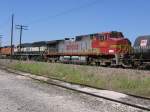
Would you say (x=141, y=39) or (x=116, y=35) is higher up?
(x=116, y=35)

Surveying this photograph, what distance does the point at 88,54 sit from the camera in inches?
1470

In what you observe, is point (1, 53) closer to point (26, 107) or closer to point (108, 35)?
point (108, 35)

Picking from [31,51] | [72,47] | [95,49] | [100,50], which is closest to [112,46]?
[100,50]

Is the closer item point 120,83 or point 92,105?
point 92,105

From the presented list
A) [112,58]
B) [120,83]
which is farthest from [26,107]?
[112,58]

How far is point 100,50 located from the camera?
34.8m

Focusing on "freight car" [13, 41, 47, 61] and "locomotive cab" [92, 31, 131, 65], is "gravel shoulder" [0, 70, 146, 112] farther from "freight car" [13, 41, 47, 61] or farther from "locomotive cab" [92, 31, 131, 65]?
"freight car" [13, 41, 47, 61]

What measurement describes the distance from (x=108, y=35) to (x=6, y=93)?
19687 millimetres

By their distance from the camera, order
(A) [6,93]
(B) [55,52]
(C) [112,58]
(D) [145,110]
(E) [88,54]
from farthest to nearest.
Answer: (B) [55,52]
(E) [88,54]
(C) [112,58]
(A) [6,93]
(D) [145,110]

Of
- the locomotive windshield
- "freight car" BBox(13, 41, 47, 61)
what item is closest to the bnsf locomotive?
the locomotive windshield

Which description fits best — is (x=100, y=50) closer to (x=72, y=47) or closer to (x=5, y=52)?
(x=72, y=47)

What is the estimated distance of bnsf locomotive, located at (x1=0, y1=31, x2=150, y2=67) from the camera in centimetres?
2822

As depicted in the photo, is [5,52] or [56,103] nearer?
[56,103]

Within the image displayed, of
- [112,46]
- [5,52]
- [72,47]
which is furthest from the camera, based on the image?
[5,52]
